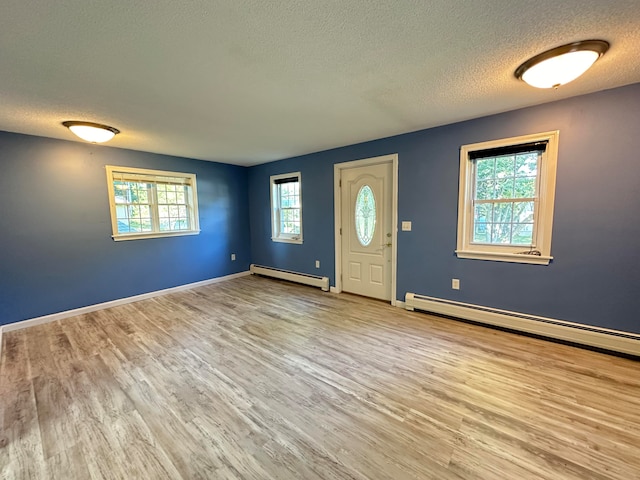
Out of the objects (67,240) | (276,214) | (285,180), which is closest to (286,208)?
(276,214)

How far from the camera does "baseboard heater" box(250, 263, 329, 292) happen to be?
461 cm

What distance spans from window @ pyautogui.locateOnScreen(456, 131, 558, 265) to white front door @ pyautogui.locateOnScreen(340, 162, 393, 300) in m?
1.02

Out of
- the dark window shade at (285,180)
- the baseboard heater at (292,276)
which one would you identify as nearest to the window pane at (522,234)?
the baseboard heater at (292,276)

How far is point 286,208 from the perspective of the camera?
527 cm

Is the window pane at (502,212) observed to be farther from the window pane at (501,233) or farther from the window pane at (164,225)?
the window pane at (164,225)

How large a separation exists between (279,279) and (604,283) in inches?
181

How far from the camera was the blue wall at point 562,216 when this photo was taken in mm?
2365

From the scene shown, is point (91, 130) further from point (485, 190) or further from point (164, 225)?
point (485, 190)

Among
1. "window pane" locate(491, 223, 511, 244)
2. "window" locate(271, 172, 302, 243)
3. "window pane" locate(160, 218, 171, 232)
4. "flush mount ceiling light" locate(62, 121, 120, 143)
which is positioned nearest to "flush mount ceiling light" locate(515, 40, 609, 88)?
"window pane" locate(491, 223, 511, 244)

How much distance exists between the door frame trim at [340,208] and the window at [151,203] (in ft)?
8.76

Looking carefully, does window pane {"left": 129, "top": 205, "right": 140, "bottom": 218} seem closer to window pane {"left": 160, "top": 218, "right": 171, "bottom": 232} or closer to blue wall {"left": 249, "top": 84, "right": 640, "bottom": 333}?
window pane {"left": 160, "top": 218, "right": 171, "bottom": 232}

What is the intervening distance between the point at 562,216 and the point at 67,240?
5980 millimetres

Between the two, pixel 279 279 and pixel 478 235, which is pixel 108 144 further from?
pixel 478 235

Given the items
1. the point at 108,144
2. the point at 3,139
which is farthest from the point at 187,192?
the point at 3,139
